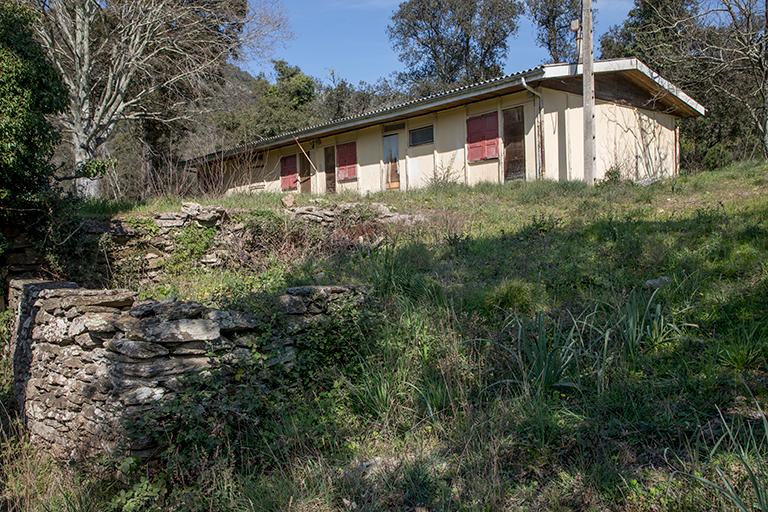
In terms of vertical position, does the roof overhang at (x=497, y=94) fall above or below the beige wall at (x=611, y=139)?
above

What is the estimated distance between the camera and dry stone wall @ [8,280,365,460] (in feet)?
13.2

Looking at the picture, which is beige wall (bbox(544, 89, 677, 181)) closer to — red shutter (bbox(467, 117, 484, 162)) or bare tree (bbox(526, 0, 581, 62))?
red shutter (bbox(467, 117, 484, 162))

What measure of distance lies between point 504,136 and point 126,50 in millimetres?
11373

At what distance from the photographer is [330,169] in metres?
18.5

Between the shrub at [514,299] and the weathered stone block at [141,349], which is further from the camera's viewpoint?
the shrub at [514,299]

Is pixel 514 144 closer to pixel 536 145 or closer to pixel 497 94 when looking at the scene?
pixel 536 145

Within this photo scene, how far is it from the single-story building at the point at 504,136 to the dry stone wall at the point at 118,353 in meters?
9.15

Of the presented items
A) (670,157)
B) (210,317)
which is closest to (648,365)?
→ (210,317)

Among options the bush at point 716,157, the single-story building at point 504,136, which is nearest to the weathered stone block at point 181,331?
the single-story building at point 504,136

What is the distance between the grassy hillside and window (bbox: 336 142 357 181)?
11.2 m

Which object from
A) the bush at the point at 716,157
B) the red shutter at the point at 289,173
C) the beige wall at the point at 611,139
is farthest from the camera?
the bush at the point at 716,157

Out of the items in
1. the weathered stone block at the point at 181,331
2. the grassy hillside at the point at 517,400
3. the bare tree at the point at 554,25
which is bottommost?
the grassy hillside at the point at 517,400

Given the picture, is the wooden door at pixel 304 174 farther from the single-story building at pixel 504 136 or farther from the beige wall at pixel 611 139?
the beige wall at pixel 611 139

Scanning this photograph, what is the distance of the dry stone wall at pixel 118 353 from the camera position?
158 inches
